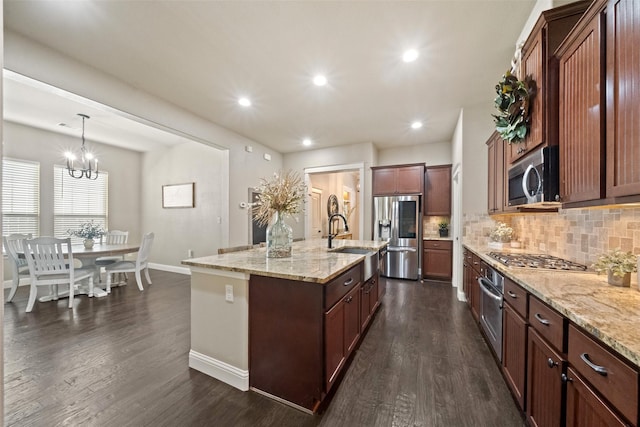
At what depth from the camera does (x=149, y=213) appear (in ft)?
19.5

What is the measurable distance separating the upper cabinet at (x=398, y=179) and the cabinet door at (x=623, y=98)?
3794 mm

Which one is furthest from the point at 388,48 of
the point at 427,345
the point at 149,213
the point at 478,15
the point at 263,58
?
the point at 149,213

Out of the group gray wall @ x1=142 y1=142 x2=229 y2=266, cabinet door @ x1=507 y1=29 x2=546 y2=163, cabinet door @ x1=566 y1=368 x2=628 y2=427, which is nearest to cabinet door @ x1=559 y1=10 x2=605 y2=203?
cabinet door @ x1=507 y1=29 x2=546 y2=163

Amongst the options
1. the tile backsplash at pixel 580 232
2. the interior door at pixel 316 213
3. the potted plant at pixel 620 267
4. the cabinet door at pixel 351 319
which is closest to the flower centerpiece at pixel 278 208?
the cabinet door at pixel 351 319

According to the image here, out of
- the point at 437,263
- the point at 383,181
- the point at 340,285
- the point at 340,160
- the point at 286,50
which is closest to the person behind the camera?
the point at 340,285

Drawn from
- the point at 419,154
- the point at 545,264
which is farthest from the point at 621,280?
the point at 419,154

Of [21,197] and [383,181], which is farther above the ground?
[383,181]

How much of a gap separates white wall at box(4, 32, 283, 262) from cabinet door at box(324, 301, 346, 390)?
126 inches

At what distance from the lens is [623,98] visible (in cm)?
115

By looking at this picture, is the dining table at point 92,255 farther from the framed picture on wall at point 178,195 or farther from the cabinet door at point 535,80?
the cabinet door at point 535,80

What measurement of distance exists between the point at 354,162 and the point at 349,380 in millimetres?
4355

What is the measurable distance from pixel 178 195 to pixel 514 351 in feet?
19.9

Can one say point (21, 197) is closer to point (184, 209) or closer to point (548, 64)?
point (184, 209)

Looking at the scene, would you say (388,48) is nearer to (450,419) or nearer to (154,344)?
(450,419)
